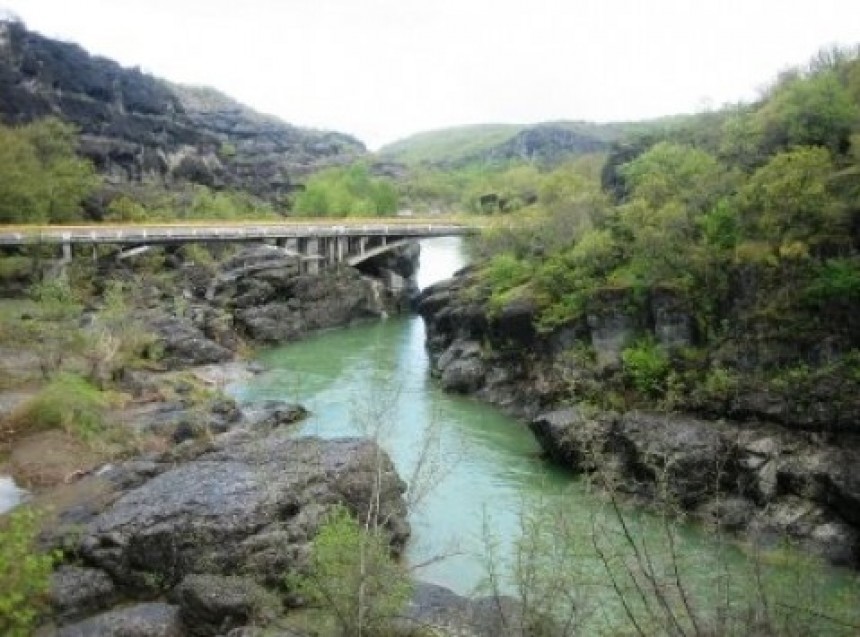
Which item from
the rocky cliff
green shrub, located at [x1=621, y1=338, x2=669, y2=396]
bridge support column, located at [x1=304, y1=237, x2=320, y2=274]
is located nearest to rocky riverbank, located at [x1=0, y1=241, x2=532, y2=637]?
green shrub, located at [x1=621, y1=338, x2=669, y2=396]

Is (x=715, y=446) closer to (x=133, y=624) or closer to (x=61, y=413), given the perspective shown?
(x=133, y=624)

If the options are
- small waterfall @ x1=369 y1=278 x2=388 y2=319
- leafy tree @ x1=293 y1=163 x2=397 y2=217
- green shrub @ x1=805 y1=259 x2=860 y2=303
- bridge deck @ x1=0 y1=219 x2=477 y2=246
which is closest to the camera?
green shrub @ x1=805 y1=259 x2=860 y2=303

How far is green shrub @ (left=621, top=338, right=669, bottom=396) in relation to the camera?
28.8 metres

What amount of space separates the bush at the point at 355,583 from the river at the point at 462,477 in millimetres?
1212

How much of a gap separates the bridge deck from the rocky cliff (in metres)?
31.0

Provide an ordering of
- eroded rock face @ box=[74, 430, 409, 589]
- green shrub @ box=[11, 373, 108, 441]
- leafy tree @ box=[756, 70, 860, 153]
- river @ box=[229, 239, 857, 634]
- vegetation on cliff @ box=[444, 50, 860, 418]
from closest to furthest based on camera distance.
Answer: river @ box=[229, 239, 857, 634], eroded rock face @ box=[74, 430, 409, 589], vegetation on cliff @ box=[444, 50, 860, 418], green shrub @ box=[11, 373, 108, 441], leafy tree @ box=[756, 70, 860, 153]

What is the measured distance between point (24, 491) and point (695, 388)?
20596 mm

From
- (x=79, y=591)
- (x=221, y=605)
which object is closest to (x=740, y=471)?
(x=221, y=605)

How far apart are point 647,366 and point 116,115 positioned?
7683 cm

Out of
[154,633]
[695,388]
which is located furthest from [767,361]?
[154,633]

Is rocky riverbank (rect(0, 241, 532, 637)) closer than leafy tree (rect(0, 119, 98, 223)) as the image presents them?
→ Yes

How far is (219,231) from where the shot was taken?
5584cm

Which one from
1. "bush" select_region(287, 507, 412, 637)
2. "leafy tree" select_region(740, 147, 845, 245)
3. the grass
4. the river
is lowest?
the river

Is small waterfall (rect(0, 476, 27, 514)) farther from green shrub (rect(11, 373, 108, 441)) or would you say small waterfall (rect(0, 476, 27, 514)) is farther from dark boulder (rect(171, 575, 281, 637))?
dark boulder (rect(171, 575, 281, 637))
